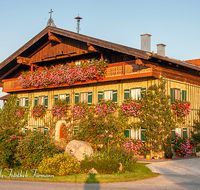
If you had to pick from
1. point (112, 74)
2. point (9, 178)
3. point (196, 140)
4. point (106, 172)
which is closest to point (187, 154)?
point (196, 140)

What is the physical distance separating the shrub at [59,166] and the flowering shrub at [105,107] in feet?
28.6

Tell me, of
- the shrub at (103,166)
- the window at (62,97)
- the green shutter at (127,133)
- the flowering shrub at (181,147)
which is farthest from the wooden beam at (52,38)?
the shrub at (103,166)

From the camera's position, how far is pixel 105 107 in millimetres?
22781

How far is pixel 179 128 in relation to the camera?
22328mm

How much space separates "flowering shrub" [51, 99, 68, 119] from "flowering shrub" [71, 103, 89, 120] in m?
1.26

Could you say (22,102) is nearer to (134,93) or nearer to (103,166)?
(134,93)

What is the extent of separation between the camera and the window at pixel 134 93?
850 inches

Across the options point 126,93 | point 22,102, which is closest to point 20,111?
point 22,102

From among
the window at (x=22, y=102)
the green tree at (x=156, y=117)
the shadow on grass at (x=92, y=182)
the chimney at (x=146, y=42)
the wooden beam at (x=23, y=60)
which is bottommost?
the shadow on grass at (x=92, y=182)

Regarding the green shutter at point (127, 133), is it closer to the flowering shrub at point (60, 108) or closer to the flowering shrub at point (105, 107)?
the flowering shrub at point (105, 107)

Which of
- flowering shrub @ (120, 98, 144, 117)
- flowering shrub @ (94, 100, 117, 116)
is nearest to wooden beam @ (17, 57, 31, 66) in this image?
flowering shrub @ (94, 100, 117, 116)

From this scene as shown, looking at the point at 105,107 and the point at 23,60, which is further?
the point at 23,60

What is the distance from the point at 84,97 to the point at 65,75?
2335 mm

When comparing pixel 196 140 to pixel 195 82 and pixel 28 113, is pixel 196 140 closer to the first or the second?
pixel 195 82
